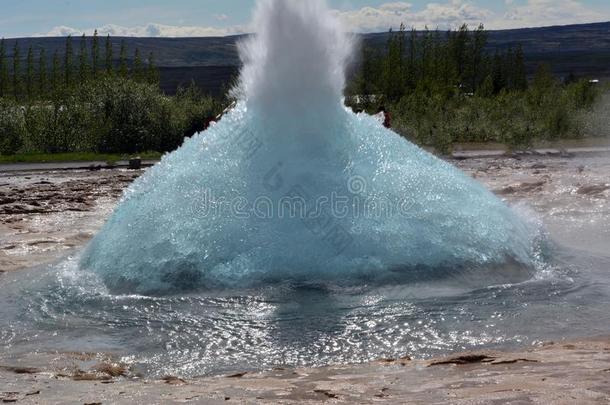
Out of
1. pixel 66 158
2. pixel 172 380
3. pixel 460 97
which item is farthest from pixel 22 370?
pixel 460 97

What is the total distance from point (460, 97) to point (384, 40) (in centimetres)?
6334

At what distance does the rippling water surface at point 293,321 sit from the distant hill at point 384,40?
72.4 metres

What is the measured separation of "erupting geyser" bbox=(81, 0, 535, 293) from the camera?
22.0ft

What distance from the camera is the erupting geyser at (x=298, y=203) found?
265 inches

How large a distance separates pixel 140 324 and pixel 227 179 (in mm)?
1884

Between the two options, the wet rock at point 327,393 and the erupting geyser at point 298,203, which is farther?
the erupting geyser at point 298,203

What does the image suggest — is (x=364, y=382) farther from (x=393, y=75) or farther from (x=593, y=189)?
(x=393, y=75)

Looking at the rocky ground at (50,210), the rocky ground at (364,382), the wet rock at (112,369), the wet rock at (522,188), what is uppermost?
the wet rock at (522,188)

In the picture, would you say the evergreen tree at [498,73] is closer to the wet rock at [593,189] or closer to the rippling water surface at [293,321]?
the wet rock at [593,189]

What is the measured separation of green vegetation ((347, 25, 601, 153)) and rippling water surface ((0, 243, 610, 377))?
15.0 metres

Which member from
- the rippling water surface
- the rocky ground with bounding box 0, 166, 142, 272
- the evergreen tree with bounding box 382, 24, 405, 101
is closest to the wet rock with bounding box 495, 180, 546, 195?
the rippling water surface

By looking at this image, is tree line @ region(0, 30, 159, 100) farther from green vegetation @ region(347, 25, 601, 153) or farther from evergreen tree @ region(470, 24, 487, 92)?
evergreen tree @ region(470, 24, 487, 92)

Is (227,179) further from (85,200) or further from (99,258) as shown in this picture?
(85,200)

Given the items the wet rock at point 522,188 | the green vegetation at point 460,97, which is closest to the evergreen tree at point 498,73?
the green vegetation at point 460,97
